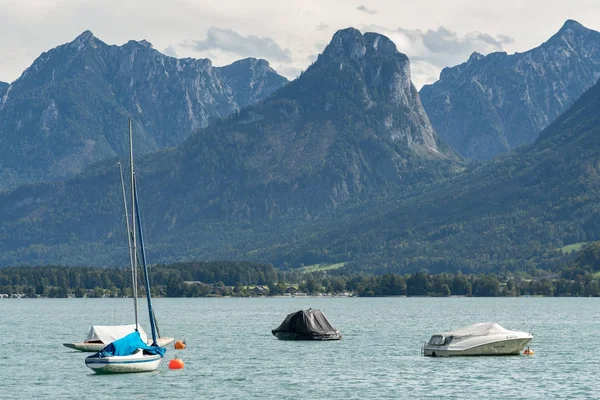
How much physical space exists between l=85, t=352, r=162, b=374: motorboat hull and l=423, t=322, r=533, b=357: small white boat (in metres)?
34.4

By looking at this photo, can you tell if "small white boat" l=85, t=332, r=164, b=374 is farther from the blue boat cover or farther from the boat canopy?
the boat canopy

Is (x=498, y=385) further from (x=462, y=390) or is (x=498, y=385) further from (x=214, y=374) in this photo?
(x=214, y=374)

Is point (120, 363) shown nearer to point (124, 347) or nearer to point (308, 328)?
point (124, 347)

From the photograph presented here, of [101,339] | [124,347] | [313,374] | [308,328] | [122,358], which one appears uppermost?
[308,328]

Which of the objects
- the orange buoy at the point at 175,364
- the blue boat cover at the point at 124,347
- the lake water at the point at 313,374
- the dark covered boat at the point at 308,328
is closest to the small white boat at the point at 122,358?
the blue boat cover at the point at 124,347

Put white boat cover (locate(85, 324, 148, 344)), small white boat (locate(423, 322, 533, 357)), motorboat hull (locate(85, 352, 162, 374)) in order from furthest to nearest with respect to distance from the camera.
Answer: white boat cover (locate(85, 324, 148, 344))
small white boat (locate(423, 322, 533, 357))
motorboat hull (locate(85, 352, 162, 374))

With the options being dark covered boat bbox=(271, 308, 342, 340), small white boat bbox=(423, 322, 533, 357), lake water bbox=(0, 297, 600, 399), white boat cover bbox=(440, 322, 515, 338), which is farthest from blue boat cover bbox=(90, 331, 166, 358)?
dark covered boat bbox=(271, 308, 342, 340)

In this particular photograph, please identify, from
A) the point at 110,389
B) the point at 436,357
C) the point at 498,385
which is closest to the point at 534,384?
the point at 498,385

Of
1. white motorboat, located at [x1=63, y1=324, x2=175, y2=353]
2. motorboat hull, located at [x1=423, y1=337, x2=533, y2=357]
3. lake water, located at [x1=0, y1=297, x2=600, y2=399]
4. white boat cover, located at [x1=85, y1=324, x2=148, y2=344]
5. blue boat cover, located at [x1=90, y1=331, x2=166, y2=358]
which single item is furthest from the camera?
white motorboat, located at [x1=63, y1=324, x2=175, y2=353]

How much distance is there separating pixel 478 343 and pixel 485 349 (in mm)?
1370

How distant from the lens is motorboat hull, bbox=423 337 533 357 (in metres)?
144

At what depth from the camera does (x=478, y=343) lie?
144m

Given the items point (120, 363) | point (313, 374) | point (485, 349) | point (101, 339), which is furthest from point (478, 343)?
point (101, 339)

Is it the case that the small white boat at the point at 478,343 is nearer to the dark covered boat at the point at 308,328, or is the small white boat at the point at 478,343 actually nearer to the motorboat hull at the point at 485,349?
the motorboat hull at the point at 485,349
